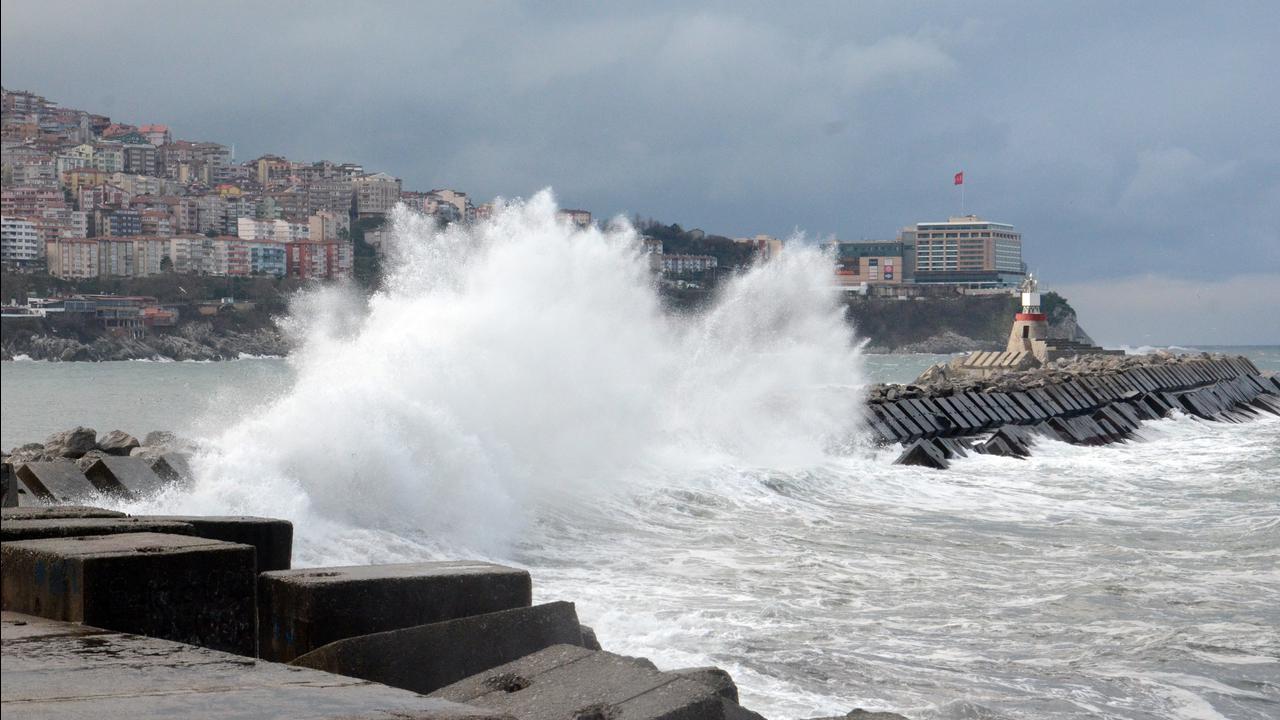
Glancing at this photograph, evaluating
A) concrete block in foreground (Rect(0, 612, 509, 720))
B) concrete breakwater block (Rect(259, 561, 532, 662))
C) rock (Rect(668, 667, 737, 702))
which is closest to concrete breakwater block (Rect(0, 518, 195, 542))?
concrete breakwater block (Rect(259, 561, 532, 662))

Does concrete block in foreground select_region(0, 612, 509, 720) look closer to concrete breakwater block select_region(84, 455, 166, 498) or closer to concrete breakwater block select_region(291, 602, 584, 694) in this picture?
concrete breakwater block select_region(291, 602, 584, 694)

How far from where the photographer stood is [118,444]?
12352 mm

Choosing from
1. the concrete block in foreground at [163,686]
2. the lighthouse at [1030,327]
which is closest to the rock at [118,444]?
the concrete block in foreground at [163,686]

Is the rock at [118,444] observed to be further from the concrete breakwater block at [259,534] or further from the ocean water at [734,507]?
the concrete breakwater block at [259,534]

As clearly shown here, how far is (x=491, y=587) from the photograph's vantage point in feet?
15.2

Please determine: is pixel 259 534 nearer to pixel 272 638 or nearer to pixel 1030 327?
pixel 272 638

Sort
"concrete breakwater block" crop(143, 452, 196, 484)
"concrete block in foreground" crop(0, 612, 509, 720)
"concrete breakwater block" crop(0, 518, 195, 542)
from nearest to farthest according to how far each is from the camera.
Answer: "concrete block in foreground" crop(0, 612, 509, 720) → "concrete breakwater block" crop(0, 518, 195, 542) → "concrete breakwater block" crop(143, 452, 196, 484)

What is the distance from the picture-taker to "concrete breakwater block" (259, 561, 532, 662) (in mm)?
4203

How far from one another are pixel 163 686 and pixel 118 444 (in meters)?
10.3

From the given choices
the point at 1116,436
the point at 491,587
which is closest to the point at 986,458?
the point at 1116,436

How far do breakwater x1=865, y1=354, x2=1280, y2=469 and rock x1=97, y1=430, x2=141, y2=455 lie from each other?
10.5 meters

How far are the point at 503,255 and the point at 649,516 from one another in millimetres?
6825

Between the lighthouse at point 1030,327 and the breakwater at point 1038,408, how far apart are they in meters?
12.0

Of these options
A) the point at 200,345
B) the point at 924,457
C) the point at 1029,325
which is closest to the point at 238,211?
the point at 200,345
